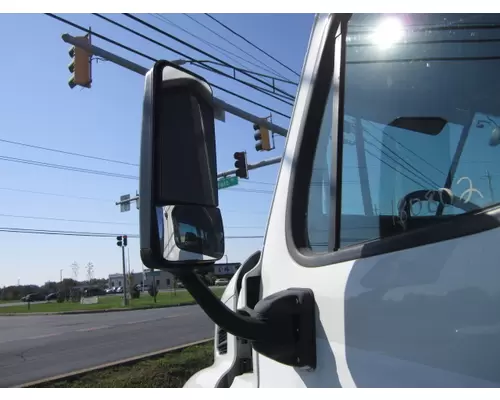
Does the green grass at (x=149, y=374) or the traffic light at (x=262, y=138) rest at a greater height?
the traffic light at (x=262, y=138)

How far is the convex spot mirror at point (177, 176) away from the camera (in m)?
1.35

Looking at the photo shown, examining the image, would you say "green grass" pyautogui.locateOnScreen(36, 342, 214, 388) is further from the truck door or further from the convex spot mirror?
the convex spot mirror

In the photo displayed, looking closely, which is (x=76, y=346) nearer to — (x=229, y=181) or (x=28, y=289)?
(x=229, y=181)

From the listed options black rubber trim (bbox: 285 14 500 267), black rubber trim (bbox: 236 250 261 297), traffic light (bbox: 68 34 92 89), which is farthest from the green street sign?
black rubber trim (bbox: 285 14 500 267)

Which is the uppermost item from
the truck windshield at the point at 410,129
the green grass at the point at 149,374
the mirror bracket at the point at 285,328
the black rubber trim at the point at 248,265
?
the truck windshield at the point at 410,129

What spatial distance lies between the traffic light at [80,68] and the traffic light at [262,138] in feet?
20.4

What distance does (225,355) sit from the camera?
242 cm

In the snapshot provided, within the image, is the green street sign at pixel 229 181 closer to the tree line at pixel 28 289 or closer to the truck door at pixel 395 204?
the truck door at pixel 395 204

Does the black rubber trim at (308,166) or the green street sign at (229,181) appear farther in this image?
the green street sign at (229,181)

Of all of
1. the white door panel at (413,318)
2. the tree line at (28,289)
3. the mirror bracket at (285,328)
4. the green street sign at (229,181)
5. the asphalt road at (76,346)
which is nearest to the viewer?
the white door panel at (413,318)

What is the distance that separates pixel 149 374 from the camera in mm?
A: 8070

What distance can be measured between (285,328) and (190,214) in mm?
448

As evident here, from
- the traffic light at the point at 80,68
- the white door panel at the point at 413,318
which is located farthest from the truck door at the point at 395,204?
the traffic light at the point at 80,68

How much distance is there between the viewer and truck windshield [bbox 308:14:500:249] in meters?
1.33
